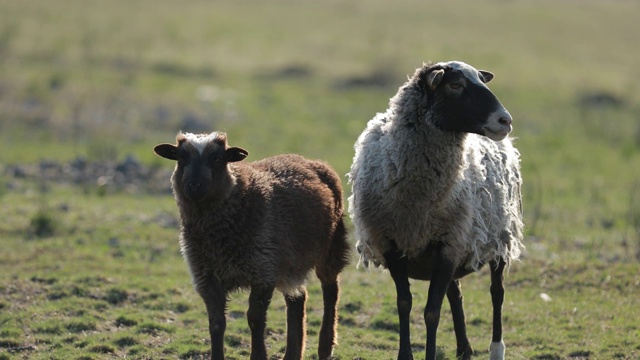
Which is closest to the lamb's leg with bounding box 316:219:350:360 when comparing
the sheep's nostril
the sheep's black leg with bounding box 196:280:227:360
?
the sheep's black leg with bounding box 196:280:227:360

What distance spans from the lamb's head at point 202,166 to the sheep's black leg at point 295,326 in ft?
4.73

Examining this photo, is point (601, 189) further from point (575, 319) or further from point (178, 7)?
point (178, 7)

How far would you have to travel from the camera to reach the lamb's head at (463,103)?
9.73 meters

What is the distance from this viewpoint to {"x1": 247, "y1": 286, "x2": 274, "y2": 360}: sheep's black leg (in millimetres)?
9516

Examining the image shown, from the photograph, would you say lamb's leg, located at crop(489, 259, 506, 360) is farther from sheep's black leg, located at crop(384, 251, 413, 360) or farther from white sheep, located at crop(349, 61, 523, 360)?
sheep's black leg, located at crop(384, 251, 413, 360)

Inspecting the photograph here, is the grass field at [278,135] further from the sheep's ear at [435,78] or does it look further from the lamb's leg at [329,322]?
the sheep's ear at [435,78]

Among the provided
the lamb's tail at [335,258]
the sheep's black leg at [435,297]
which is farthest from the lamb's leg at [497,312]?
the lamb's tail at [335,258]

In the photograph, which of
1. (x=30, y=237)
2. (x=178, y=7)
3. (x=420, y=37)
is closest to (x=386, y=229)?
(x=30, y=237)

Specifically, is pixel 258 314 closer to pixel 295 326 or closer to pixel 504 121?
pixel 295 326

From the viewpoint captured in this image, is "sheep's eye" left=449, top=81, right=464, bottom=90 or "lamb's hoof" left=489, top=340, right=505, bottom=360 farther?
"lamb's hoof" left=489, top=340, right=505, bottom=360

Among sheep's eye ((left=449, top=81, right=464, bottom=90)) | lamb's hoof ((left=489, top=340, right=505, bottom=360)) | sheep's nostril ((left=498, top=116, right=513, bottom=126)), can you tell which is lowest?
lamb's hoof ((left=489, top=340, right=505, bottom=360))

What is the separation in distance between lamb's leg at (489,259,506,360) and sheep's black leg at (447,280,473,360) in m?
0.28

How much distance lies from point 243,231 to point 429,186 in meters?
1.96

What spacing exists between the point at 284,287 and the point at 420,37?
41.7 metres
